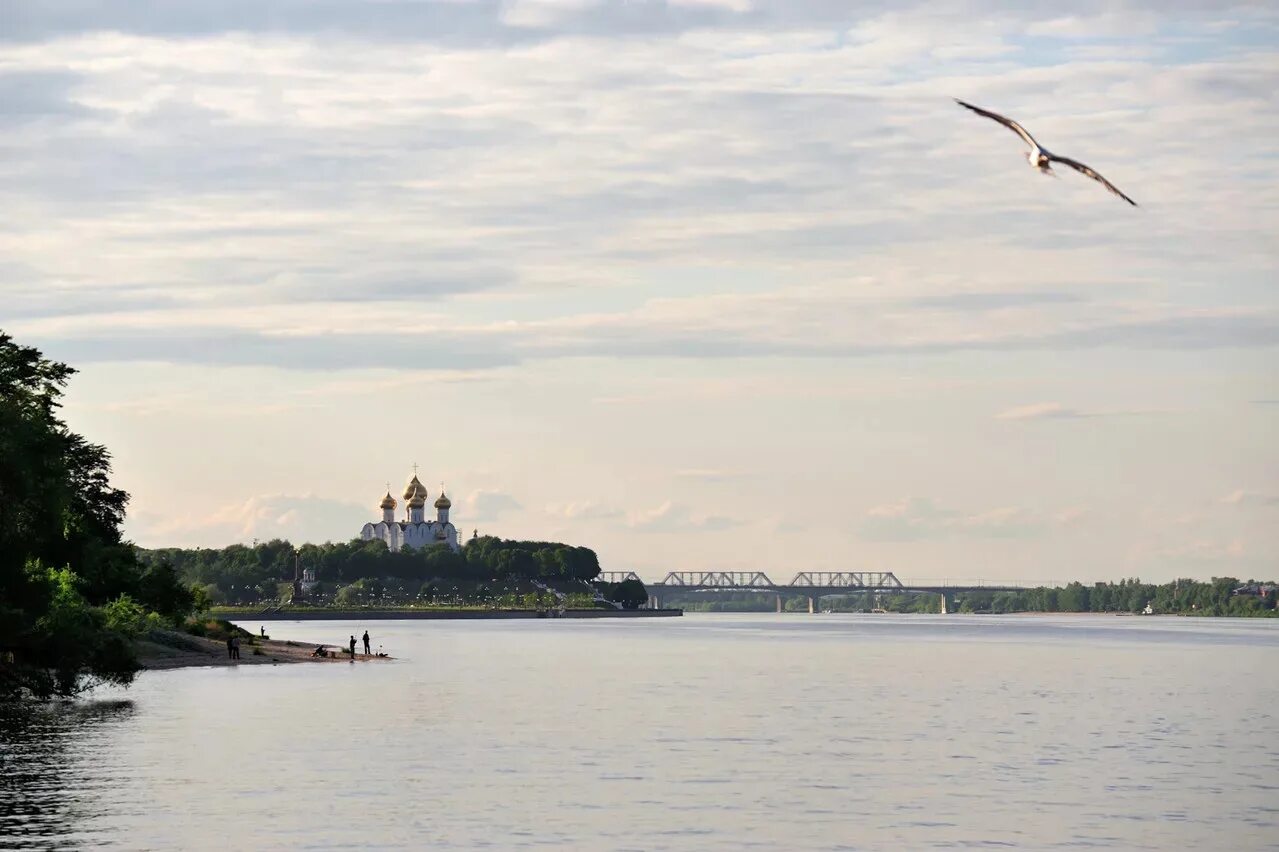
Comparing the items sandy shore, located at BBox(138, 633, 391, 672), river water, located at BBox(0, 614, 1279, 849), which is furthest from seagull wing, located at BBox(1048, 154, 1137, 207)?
sandy shore, located at BBox(138, 633, 391, 672)

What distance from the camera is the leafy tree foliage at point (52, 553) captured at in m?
76.1

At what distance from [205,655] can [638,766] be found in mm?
83126

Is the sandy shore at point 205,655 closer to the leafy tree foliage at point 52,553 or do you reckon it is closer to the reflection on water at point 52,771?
the leafy tree foliage at point 52,553

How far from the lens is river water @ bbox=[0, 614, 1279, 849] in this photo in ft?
166

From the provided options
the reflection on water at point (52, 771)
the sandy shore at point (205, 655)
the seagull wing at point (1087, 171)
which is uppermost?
the seagull wing at point (1087, 171)

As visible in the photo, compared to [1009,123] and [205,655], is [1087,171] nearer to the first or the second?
[1009,123]

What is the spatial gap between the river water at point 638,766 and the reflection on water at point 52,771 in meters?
0.16

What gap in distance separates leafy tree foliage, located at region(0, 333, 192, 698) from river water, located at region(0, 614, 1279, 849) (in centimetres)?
265

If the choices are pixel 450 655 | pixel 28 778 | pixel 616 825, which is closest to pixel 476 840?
pixel 616 825

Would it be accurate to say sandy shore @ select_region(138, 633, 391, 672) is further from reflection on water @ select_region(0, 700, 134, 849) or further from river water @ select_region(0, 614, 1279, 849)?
reflection on water @ select_region(0, 700, 134, 849)

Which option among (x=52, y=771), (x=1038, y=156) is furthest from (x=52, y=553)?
(x=1038, y=156)

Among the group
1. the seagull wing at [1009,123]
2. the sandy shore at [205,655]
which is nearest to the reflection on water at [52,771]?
the seagull wing at [1009,123]

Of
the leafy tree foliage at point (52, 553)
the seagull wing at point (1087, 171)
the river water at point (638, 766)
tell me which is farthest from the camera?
the leafy tree foliage at point (52, 553)

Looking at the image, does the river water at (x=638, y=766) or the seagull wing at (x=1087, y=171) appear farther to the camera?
the river water at (x=638, y=766)
